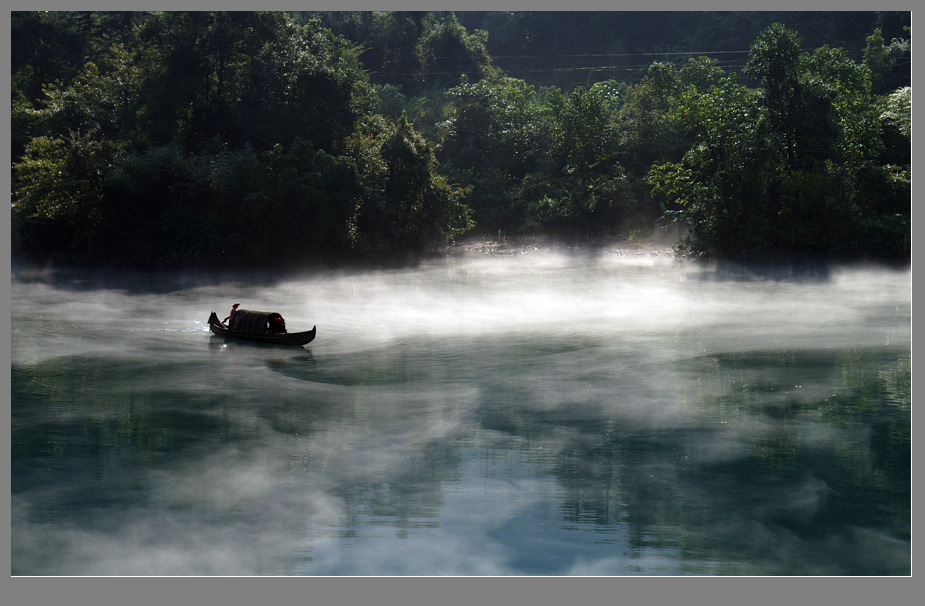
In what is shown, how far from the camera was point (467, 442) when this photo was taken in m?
18.3

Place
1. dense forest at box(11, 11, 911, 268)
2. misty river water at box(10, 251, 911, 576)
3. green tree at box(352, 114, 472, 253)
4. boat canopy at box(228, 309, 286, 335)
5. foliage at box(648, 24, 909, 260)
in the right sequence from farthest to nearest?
green tree at box(352, 114, 472, 253) → dense forest at box(11, 11, 911, 268) → foliage at box(648, 24, 909, 260) → boat canopy at box(228, 309, 286, 335) → misty river water at box(10, 251, 911, 576)

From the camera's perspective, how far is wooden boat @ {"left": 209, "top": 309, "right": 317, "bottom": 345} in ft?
90.8

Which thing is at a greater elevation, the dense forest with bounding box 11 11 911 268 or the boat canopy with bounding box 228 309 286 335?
the dense forest with bounding box 11 11 911 268

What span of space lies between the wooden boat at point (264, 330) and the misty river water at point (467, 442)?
0.53 meters

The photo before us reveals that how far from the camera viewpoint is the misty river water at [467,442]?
1316cm

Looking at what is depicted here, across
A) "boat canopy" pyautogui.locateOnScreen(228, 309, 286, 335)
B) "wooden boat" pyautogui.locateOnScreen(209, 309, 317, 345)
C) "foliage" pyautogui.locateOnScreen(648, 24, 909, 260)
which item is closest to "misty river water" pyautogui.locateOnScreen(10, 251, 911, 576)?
"wooden boat" pyautogui.locateOnScreen(209, 309, 317, 345)

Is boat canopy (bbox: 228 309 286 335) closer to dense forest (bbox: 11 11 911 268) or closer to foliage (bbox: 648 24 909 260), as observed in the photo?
dense forest (bbox: 11 11 911 268)

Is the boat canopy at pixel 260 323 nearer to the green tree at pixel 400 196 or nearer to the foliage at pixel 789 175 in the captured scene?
the green tree at pixel 400 196

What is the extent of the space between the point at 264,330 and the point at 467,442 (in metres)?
11.7

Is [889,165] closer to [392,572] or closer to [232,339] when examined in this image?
[232,339]

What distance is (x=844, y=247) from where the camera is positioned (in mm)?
45469

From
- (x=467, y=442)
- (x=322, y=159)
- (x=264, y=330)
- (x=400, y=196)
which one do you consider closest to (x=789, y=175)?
(x=400, y=196)

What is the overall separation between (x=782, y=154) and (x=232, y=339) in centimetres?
3037

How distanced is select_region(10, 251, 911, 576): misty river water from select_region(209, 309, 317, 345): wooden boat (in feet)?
1.73
